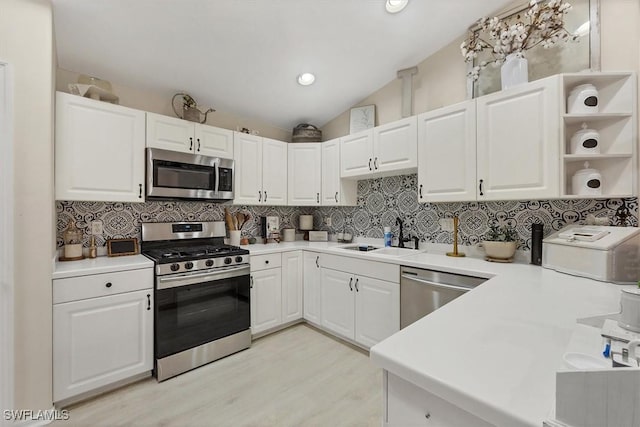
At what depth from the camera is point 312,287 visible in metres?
2.96

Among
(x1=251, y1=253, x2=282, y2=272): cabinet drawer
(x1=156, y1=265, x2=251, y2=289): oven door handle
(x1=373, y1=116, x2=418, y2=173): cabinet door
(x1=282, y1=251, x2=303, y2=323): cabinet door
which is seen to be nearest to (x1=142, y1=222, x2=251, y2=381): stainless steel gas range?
(x1=156, y1=265, x2=251, y2=289): oven door handle

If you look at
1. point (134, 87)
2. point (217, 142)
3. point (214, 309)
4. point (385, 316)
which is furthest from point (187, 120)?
point (385, 316)

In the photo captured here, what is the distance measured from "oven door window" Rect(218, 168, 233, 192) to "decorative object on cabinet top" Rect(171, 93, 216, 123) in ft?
1.75

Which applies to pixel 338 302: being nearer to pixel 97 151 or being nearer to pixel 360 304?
pixel 360 304

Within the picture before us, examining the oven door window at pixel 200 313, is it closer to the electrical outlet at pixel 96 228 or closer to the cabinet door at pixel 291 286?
the cabinet door at pixel 291 286

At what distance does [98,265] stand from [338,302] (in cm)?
196

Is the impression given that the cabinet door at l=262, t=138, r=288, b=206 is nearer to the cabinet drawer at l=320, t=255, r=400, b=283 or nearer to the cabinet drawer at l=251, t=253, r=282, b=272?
the cabinet drawer at l=251, t=253, r=282, b=272

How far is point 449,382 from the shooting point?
23.6 inches

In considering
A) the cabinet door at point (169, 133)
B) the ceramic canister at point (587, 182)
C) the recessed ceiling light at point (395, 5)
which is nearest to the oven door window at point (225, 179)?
the cabinet door at point (169, 133)

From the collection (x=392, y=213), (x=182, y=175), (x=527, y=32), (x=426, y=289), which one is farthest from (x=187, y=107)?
(x=527, y=32)

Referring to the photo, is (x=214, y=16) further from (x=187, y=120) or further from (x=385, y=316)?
(x=385, y=316)

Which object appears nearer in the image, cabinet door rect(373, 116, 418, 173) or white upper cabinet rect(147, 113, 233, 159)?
white upper cabinet rect(147, 113, 233, 159)

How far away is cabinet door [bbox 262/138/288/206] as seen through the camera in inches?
124

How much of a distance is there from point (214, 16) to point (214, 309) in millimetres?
2273
